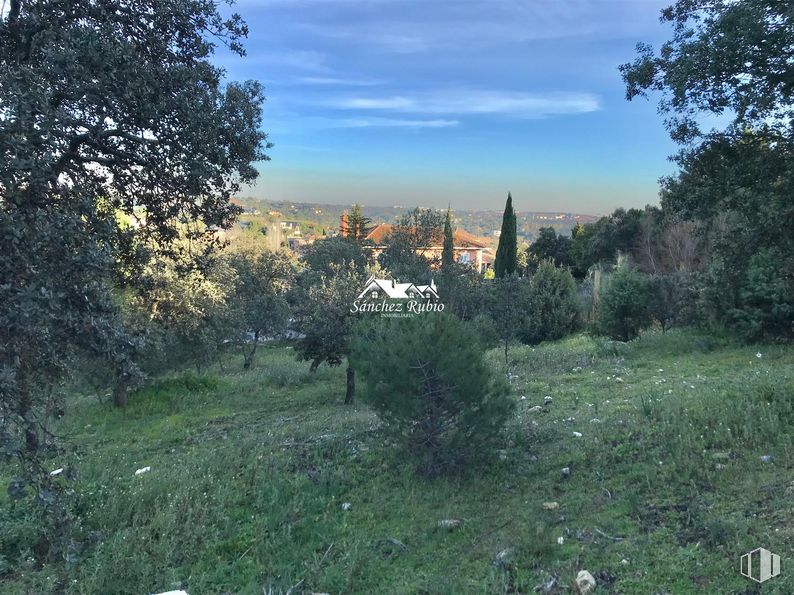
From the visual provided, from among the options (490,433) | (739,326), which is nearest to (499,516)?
(490,433)

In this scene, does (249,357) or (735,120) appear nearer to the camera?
(735,120)

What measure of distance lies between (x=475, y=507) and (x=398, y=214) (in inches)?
1660

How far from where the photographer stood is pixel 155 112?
4258 mm

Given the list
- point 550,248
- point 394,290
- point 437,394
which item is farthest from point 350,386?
point 550,248

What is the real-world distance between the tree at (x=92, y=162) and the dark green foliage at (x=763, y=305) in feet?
36.8

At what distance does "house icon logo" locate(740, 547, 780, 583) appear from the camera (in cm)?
309

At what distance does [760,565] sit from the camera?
10.4 ft

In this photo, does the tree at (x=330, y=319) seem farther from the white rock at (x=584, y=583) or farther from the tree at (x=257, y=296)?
the white rock at (x=584, y=583)

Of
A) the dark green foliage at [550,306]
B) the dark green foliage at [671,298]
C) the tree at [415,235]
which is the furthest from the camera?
the tree at [415,235]

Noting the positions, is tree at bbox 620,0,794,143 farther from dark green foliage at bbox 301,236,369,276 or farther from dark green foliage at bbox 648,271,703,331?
dark green foliage at bbox 301,236,369,276

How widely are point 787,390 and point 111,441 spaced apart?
10696 millimetres

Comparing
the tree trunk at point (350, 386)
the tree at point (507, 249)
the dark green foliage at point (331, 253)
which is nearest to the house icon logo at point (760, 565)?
the tree trunk at point (350, 386)

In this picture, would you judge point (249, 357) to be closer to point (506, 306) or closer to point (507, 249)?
point (506, 306)

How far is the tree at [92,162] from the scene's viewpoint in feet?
9.80
